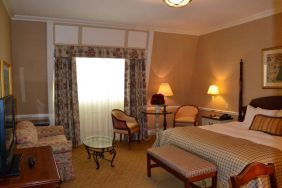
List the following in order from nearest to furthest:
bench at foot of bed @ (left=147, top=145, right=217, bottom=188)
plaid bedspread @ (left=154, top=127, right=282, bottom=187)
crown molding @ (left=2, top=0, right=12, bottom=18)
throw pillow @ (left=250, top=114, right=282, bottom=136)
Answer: plaid bedspread @ (left=154, top=127, right=282, bottom=187) < bench at foot of bed @ (left=147, top=145, right=217, bottom=188) < throw pillow @ (left=250, top=114, right=282, bottom=136) < crown molding @ (left=2, top=0, right=12, bottom=18)

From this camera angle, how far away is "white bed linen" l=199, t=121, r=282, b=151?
337cm

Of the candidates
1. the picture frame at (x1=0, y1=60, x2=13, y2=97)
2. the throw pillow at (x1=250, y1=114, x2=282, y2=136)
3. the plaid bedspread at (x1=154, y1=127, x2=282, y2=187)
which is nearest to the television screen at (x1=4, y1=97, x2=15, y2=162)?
the picture frame at (x1=0, y1=60, x2=13, y2=97)

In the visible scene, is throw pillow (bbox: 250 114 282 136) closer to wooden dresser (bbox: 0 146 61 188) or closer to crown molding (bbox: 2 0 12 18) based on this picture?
wooden dresser (bbox: 0 146 61 188)

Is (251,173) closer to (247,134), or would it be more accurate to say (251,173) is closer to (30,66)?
(247,134)

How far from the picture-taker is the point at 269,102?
461 centimetres

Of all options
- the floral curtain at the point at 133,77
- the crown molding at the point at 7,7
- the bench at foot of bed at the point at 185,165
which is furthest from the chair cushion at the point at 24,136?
the floral curtain at the point at 133,77

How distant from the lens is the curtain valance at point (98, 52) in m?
5.25

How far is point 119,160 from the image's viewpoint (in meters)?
4.68

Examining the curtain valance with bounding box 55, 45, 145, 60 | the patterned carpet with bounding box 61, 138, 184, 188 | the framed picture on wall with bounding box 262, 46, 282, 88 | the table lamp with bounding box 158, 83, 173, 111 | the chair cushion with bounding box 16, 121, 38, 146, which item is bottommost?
the patterned carpet with bounding box 61, 138, 184, 188

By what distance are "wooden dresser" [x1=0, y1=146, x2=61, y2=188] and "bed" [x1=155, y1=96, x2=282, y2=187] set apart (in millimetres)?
1956

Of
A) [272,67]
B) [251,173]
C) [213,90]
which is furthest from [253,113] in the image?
[251,173]

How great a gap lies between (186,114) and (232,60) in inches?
72.6

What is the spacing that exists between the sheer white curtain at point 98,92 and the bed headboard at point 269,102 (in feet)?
10.0

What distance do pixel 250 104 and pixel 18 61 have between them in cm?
483
